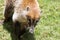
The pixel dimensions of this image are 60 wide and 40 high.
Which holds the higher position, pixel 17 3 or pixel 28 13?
pixel 17 3

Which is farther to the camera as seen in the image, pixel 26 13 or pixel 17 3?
pixel 17 3

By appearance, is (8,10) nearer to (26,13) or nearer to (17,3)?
(17,3)

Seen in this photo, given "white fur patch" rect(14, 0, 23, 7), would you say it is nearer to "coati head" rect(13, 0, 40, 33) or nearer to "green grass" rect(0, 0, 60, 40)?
"coati head" rect(13, 0, 40, 33)

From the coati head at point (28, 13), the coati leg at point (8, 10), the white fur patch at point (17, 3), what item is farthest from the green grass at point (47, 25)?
the white fur patch at point (17, 3)

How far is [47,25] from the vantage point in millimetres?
6750

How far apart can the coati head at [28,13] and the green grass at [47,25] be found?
66 centimetres

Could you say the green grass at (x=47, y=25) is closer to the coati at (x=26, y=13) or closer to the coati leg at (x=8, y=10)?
the coati leg at (x=8, y=10)

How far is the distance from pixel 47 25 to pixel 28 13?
1480 mm

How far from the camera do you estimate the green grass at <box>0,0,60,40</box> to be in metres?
6.26

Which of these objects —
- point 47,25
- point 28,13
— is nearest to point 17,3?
point 28,13

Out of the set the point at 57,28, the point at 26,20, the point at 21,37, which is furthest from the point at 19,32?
the point at 57,28

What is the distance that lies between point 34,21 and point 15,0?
107 cm

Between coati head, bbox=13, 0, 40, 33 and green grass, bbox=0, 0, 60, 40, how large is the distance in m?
0.66

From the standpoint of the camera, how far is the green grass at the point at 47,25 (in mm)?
6258
